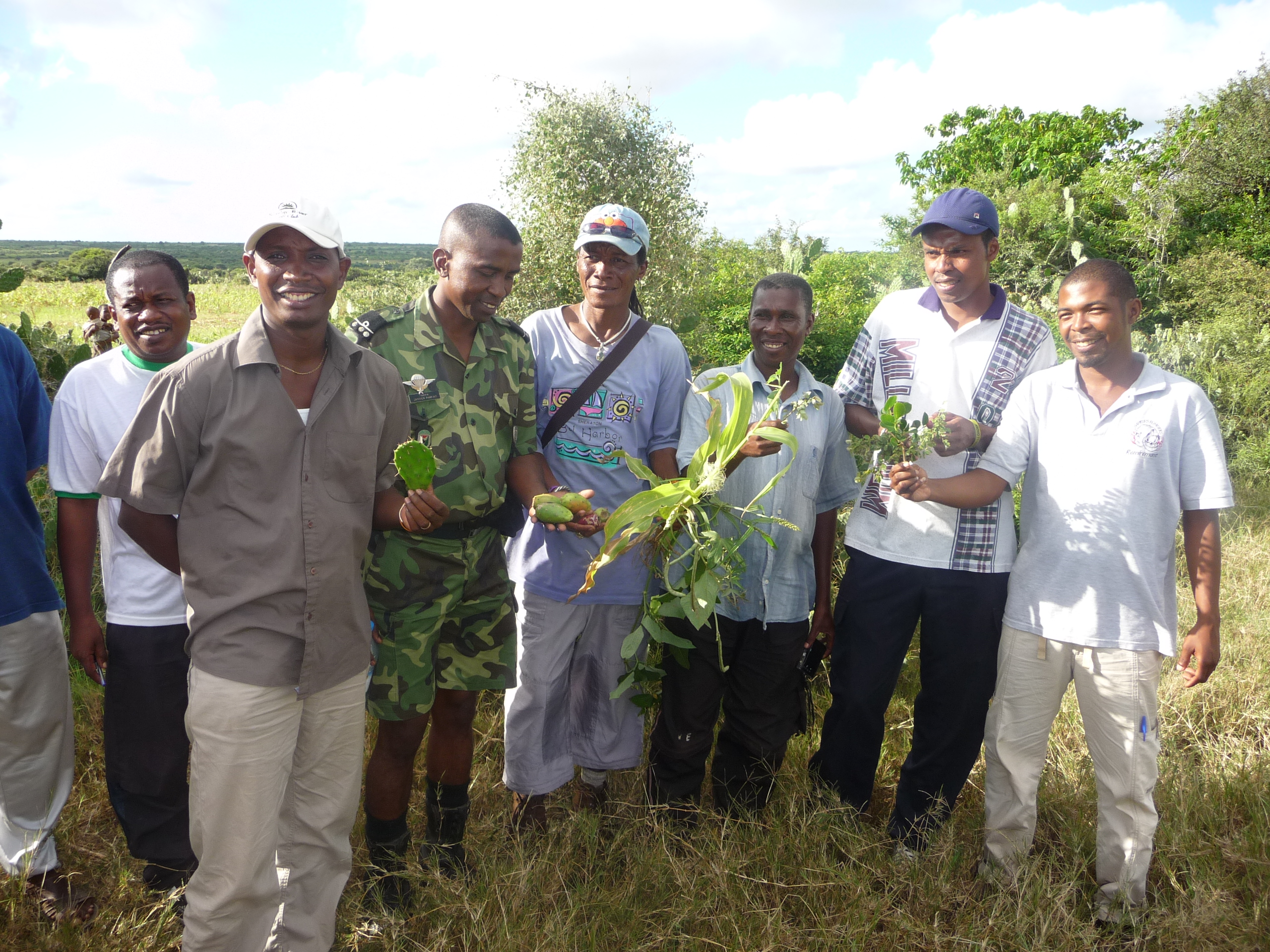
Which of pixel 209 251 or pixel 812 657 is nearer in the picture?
pixel 812 657

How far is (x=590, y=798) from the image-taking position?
3430 millimetres

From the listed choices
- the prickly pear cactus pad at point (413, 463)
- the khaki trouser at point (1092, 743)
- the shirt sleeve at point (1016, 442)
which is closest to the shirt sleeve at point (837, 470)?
the shirt sleeve at point (1016, 442)

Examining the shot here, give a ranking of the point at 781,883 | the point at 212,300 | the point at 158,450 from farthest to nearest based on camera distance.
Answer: the point at 212,300, the point at 781,883, the point at 158,450

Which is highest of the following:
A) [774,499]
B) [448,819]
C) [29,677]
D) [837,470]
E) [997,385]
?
[997,385]

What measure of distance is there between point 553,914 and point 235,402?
1.89 meters

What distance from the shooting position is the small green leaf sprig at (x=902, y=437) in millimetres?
2783


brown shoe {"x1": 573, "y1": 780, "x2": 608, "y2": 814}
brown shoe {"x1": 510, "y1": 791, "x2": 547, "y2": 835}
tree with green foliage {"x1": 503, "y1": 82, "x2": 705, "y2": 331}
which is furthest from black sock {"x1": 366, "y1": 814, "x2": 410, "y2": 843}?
tree with green foliage {"x1": 503, "y1": 82, "x2": 705, "y2": 331}

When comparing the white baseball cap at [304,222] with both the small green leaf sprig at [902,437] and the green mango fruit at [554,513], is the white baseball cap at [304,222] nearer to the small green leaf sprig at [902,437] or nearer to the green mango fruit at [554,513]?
the green mango fruit at [554,513]

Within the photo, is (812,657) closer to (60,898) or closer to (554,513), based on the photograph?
(554,513)

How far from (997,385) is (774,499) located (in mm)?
953

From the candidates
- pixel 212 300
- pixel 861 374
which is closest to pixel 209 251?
pixel 212 300

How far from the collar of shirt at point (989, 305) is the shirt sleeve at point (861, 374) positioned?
25cm

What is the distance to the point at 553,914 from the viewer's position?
267 cm

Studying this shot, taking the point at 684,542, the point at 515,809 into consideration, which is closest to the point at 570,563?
the point at 684,542
